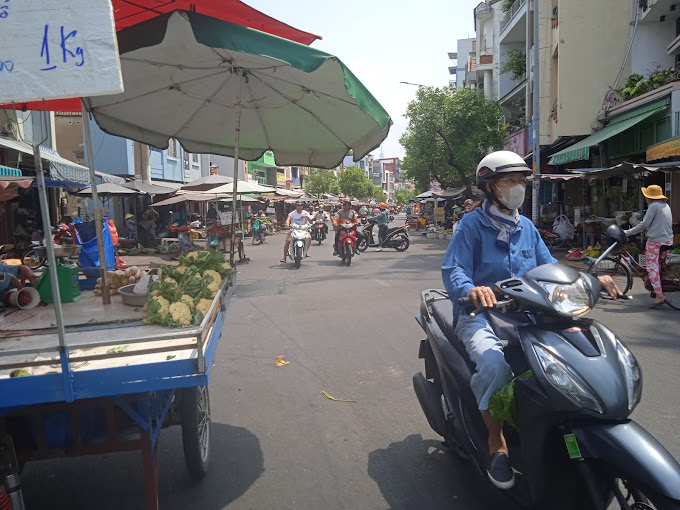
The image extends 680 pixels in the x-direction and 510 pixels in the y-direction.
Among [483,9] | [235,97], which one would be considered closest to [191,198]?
[235,97]

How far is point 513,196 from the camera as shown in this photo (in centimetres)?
307

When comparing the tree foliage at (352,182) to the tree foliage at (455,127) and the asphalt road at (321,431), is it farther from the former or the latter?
the asphalt road at (321,431)

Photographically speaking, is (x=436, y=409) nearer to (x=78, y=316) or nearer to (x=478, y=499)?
(x=478, y=499)

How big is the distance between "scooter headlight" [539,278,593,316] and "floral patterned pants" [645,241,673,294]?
6.66 meters

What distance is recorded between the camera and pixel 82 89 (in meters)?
2.11

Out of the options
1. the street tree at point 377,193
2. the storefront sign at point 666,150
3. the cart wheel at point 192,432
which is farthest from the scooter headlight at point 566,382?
the street tree at point 377,193

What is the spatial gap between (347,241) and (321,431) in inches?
417

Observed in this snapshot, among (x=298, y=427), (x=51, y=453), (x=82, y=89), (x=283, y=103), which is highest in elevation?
(x=283, y=103)

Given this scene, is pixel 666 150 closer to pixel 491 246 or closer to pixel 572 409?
pixel 491 246

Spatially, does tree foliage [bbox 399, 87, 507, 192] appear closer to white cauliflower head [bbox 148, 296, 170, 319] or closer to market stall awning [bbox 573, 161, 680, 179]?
market stall awning [bbox 573, 161, 680, 179]

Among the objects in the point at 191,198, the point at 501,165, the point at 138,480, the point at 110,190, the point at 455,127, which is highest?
the point at 455,127

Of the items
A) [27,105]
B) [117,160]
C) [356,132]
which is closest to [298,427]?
[356,132]

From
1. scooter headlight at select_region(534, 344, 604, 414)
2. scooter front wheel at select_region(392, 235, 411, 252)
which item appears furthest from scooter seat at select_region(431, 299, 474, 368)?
scooter front wheel at select_region(392, 235, 411, 252)

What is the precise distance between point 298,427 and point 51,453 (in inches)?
76.5
